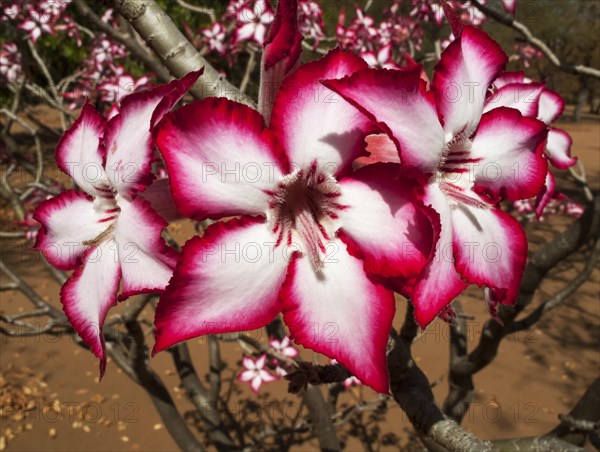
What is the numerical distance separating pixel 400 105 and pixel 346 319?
0.67 ft

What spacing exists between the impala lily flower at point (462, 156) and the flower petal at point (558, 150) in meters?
0.48

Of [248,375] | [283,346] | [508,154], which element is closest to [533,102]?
[508,154]

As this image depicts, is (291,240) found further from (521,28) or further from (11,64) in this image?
(11,64)

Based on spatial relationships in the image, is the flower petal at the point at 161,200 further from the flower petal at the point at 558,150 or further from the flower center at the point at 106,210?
the flower petal at the point at 558,150

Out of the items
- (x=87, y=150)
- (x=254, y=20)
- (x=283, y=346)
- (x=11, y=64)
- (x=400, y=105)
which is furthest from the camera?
(x=11, y=64)

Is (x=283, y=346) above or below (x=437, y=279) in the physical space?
below

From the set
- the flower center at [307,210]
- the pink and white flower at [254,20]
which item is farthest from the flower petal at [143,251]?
the pink and white flower at [254,20]

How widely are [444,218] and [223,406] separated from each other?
3.34m

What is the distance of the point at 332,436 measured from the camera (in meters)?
2.19

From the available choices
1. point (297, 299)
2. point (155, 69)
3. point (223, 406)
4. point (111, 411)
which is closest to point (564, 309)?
point (223, 406)

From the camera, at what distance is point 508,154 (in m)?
0.57

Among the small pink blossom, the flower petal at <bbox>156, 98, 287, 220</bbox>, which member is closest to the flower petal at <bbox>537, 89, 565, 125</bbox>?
the flower petal at <bbox>156, 98, 287, 220</bbox>

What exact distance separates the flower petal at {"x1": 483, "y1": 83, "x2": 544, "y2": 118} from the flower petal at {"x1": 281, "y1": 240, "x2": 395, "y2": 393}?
319 millimetres

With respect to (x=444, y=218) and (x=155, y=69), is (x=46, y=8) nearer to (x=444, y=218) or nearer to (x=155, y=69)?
(x=155, y=69)
